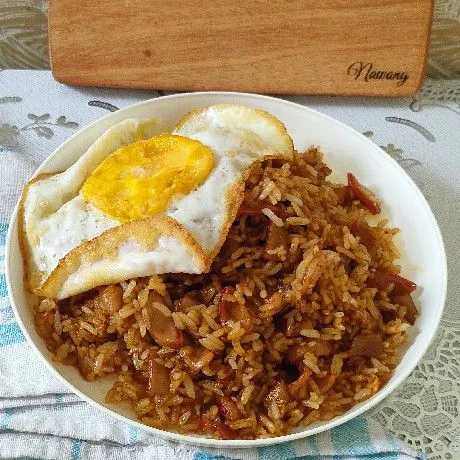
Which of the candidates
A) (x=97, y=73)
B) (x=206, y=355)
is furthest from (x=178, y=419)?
(x=97, y=73)

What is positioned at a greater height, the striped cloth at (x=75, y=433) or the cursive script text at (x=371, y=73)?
the cursive script text at (x=371, y=73)

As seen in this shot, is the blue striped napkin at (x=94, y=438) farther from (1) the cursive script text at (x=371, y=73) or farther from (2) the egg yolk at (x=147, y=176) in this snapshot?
(1) the cursive script text at (x=371, y=73)

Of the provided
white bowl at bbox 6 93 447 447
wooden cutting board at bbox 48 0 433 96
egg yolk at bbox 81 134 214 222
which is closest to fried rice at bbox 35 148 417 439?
white bowl at bbox 6 93 447 447

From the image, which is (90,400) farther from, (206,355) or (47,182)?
(47,182)

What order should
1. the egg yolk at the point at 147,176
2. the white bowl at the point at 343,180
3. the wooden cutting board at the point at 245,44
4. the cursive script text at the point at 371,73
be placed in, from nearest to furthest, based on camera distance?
the white bowl at the point at 343,180
the egg yolk at the point at 147,176
the wooden cutting board at the point at 245,44
the cursive script text at the point at 371,73

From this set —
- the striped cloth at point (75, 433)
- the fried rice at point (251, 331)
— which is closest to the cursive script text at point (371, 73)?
the fried rice at point (251, 331)

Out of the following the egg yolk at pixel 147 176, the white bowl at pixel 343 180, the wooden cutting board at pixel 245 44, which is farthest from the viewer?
the wooden cutting board at pixel 245 44

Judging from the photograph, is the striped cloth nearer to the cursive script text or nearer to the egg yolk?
the egg yolk
